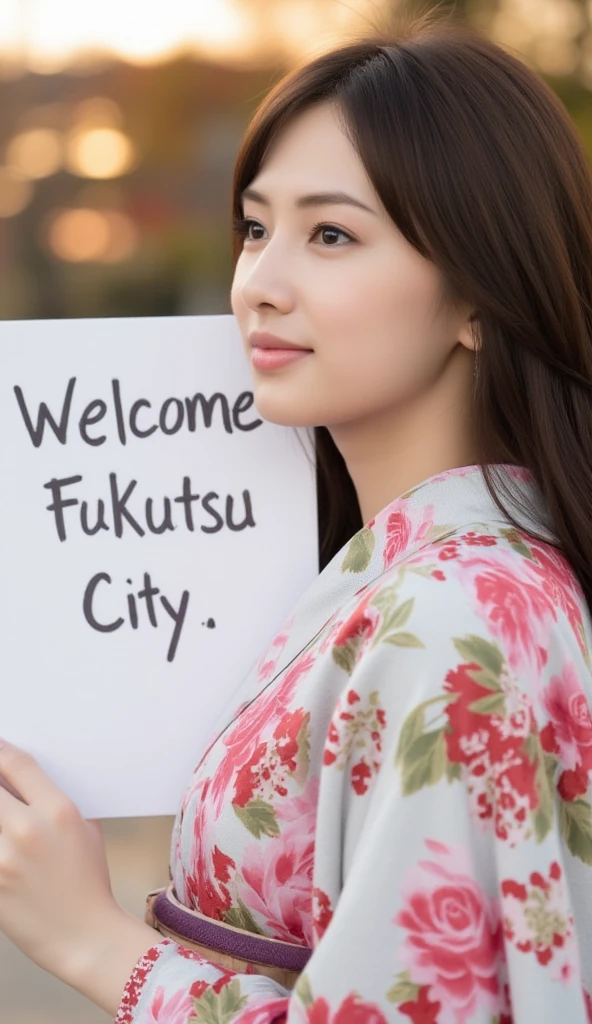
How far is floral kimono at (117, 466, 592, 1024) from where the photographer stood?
0.95 m

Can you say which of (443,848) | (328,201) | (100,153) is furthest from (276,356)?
(100,153)

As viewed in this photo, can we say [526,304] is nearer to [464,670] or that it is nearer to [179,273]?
[464,670]

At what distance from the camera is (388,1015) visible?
938mm

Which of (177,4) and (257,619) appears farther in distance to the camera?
(177,4)

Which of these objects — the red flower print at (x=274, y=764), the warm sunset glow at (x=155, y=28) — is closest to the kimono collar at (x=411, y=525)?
the red flower print at (x=274, y=764)

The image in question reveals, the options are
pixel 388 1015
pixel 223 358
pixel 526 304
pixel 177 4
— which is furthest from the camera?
pixel 177 4

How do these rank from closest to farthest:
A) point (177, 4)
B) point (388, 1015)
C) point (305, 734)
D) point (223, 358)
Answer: point (388, 1015) < point (305, 734) < point (223, 358) < point (177, 4)

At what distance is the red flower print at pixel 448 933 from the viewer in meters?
0.94

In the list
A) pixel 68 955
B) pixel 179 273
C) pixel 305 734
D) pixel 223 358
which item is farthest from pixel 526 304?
pixel 179 273

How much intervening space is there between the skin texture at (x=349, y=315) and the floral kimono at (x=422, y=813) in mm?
143

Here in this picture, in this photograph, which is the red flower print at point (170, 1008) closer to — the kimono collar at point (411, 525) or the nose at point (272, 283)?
the kimono collar at point (411, 525)

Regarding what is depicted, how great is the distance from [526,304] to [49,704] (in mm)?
582

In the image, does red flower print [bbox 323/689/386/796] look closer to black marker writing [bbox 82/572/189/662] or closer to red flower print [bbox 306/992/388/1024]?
red flower print [bbox 306/992/388/1024]

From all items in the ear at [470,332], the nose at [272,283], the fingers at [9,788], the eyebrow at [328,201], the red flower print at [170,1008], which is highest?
the eyebrow at [328,201]
